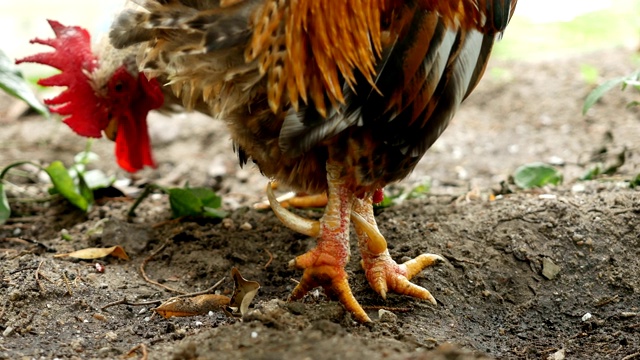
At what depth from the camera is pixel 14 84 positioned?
→ 3490 mm

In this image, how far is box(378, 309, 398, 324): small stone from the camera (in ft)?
8.72

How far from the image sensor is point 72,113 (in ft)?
12.5

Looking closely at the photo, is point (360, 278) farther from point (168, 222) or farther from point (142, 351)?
point (168, 222)

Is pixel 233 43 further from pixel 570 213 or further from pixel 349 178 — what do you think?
pixel 570 213

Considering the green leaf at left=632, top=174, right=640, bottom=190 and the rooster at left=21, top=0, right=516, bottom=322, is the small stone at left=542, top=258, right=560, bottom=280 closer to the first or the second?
the rooster at left=21, top=0, right=516, bottom=322

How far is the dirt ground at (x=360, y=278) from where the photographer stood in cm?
244

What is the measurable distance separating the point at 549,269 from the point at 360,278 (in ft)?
2.74

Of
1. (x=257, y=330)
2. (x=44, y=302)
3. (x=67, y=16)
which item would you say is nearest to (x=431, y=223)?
(x=257, y=330)

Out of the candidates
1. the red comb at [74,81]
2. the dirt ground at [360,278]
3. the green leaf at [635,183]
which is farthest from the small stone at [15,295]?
the green leaf at [635,183]

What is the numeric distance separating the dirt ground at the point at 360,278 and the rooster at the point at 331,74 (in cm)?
30

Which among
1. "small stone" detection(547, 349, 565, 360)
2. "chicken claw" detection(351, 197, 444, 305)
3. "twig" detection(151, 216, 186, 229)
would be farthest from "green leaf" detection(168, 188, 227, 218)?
"small stone" detection(547, 349, 565, 360)

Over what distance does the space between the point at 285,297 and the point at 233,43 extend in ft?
3.64

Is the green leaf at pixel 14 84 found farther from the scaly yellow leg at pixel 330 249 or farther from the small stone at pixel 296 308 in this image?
the small stone at pixel 296 308

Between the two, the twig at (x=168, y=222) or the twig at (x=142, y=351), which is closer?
the twig at (x=142, y=351)
